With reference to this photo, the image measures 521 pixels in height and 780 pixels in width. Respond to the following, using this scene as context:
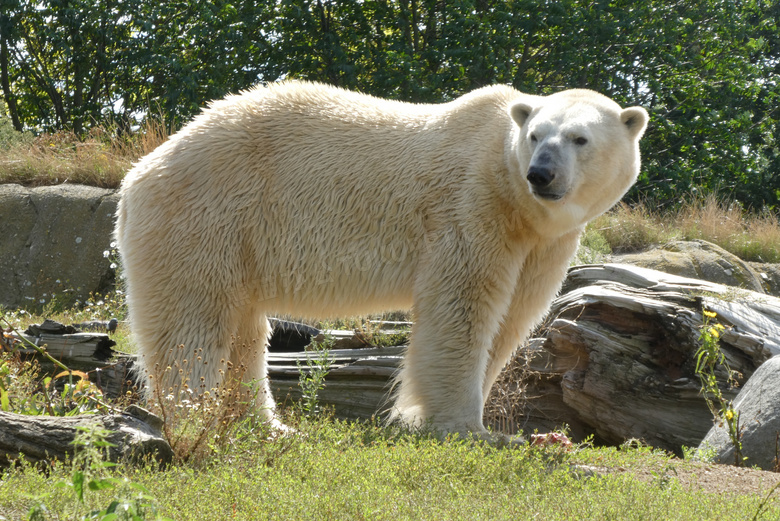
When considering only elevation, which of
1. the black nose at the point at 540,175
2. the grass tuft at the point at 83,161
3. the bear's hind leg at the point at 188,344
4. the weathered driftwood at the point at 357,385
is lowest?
the weathered driftwood at the point at 357,385

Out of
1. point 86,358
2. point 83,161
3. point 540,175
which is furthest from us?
point 83,161

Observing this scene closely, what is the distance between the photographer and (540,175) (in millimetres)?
4035

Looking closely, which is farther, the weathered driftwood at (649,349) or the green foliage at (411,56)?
the green foliage at (411,56)

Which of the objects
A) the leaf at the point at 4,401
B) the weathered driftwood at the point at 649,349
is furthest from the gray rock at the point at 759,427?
the leaf at the point at 4,401

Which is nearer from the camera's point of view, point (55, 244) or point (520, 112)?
point (520, 112)

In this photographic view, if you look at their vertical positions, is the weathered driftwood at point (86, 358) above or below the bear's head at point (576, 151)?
below

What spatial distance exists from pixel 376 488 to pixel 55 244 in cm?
833

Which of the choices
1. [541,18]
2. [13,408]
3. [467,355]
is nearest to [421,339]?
[467,355]

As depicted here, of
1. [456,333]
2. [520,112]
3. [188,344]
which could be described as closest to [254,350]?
[188,344]

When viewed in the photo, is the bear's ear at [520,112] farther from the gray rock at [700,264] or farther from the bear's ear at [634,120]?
the gray rock at [700,264]

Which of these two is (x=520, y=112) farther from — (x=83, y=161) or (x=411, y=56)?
(x=411, y=56)

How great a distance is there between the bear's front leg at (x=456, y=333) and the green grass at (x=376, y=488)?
742mm

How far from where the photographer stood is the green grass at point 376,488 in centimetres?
261

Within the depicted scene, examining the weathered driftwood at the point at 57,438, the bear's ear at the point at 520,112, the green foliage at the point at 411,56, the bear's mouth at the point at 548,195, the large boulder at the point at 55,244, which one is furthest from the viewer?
the green foliage at the point at 411,56
